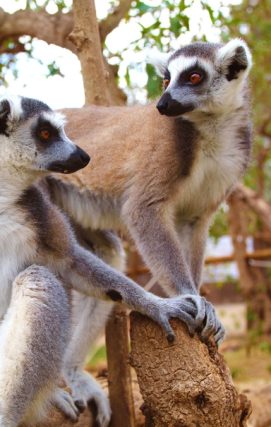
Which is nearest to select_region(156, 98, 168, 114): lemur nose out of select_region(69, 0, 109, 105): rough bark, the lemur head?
the lemur head

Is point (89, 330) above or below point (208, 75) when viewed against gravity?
below

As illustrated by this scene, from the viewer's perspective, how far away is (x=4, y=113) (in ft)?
13.0

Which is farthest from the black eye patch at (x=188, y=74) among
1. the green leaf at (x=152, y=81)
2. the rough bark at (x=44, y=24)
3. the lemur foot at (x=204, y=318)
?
the lemur foot at (x=204, y=318)

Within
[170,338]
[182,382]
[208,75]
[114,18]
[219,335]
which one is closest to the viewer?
[182,382]

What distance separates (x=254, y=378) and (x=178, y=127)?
7784mm

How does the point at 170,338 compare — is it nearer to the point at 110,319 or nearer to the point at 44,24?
the point at 110,319

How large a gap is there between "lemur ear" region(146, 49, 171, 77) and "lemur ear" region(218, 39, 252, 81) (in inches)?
17.4

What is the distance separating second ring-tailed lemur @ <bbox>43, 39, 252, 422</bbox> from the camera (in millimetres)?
4629

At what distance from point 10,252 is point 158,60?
84.0 inches

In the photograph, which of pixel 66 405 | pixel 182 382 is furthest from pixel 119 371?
pixel 182 382

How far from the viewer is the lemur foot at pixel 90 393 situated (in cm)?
480

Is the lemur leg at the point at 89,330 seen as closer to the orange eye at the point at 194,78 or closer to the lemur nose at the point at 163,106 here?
the lemur nose at the point at 163,106

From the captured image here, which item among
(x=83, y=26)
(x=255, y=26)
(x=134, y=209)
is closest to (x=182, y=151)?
(x=134, y=209)

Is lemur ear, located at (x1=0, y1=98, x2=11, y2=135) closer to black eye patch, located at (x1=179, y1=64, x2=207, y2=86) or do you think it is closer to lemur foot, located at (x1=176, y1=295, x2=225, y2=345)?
black eye patch, located at (x1=179, y1=64, x2=207, y2=86)
